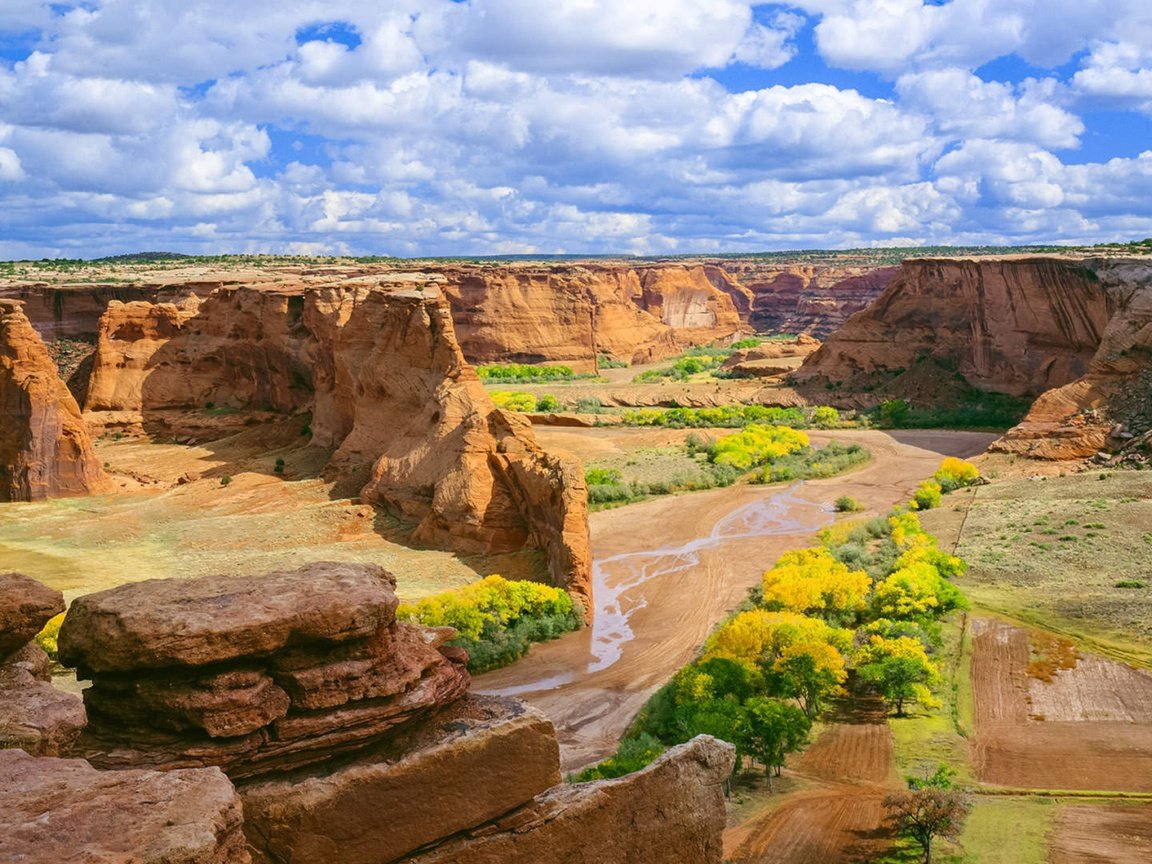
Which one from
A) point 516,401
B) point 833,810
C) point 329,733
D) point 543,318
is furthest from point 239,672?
point 543,318

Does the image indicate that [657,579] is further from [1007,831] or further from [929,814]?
[929,814]

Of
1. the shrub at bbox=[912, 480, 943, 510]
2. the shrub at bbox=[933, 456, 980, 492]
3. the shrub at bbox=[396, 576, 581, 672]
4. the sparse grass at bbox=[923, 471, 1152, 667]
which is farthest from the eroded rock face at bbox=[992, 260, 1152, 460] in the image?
the shrub at bbox=[396, 576, 581, 672]

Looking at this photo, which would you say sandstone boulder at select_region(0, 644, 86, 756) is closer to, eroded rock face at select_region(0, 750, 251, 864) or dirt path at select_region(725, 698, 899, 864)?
eroded rock face at select_region(0, 750, 251, 864)

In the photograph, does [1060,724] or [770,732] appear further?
[1060,724]

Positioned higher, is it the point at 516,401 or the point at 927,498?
the point at 516,401

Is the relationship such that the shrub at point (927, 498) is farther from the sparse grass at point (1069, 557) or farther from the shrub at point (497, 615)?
the shrub at point (497, 615)

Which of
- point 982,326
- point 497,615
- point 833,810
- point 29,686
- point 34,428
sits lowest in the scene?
point 833,810

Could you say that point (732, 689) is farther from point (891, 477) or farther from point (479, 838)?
point (891, 477)

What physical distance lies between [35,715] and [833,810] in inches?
487

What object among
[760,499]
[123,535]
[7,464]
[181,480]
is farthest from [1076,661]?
[7,464]

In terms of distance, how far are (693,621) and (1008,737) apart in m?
8.61

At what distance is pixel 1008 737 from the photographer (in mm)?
19422

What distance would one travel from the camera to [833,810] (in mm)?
16500

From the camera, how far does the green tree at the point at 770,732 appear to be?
17.8 meters
